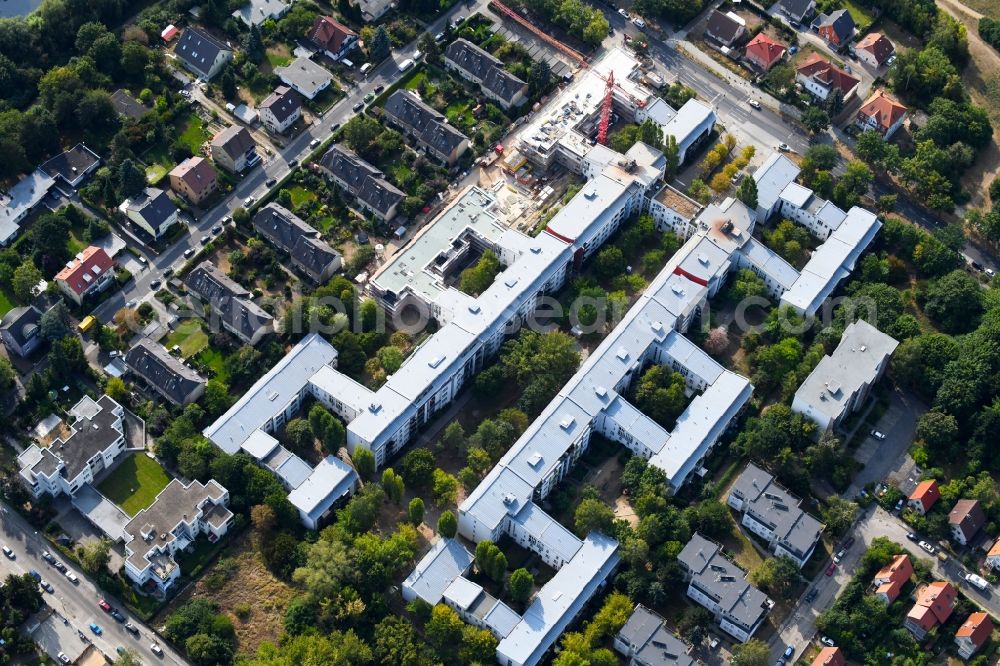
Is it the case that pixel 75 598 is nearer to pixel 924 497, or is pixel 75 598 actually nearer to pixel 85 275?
pixel 85 275

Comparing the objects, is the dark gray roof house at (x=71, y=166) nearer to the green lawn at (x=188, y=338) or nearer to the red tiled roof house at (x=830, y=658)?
the green lawn at (x=188, y=338)

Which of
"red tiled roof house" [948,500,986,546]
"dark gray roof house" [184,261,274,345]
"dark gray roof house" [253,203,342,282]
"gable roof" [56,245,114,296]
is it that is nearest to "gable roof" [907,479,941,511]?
"red tiled roof house" [948,500,986,546]

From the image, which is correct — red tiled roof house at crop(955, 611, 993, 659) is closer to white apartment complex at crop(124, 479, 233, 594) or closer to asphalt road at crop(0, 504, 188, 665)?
white apartment complex at crop(124, 479, 233, 594)

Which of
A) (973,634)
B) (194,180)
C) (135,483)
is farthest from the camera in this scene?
(194,180)

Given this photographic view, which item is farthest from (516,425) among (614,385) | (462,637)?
(462,637)

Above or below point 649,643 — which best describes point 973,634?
above

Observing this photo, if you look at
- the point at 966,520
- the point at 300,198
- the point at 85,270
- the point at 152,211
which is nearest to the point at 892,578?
the point at 966,520
